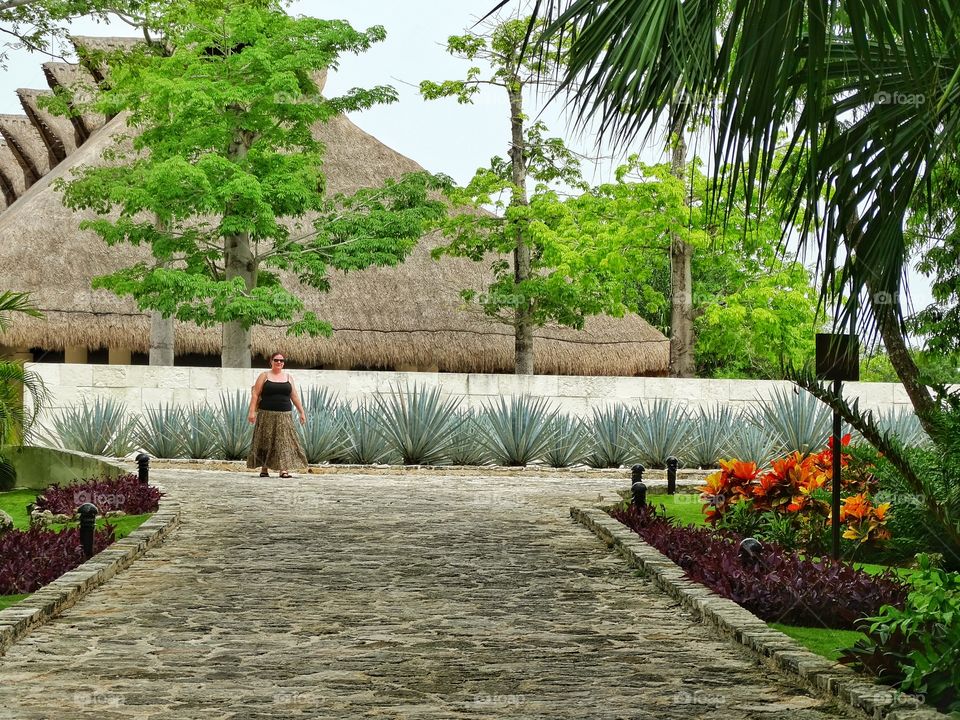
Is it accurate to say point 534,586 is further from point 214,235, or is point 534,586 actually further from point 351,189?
point 351,189

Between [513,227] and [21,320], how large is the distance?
33.6ft

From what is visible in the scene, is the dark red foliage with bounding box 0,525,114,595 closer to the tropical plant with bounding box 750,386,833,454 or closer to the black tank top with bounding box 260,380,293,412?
the black tank top with bounding box 260,380,293,412

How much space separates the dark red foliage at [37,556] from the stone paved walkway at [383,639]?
374mm

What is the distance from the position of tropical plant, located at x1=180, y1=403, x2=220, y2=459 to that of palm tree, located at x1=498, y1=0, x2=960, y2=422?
42.2 feet

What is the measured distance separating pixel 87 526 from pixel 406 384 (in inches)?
505

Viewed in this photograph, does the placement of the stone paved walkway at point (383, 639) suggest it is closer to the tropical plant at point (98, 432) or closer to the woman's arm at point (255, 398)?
the woman's arm at point (255, 398)

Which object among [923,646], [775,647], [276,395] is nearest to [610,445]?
[276,395]

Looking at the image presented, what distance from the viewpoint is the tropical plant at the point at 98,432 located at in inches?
740

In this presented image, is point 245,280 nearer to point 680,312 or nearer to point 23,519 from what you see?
point 680,312

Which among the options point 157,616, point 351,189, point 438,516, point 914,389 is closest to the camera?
point 157,616

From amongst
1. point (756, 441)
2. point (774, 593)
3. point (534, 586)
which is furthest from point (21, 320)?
point (774, 593)

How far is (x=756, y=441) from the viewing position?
17.8 metres

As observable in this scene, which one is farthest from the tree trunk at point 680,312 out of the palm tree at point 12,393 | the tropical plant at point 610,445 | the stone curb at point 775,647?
the stone curb at point 775,647

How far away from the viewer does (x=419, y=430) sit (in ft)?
59.8
